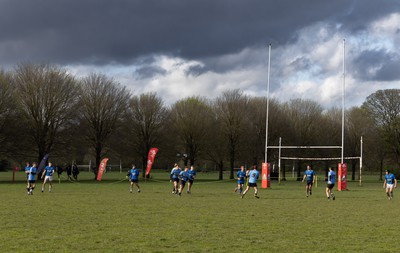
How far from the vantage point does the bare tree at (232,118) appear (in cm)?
6888

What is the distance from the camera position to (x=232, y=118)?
69750 mm

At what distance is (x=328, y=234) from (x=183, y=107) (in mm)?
57970

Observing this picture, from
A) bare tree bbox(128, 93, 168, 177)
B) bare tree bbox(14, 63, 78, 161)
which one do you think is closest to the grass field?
bare tree bbox(14, 63, 78, 161)

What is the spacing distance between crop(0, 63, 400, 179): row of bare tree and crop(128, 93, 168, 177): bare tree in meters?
0.13

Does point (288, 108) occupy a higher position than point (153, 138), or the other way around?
point (288, 108)

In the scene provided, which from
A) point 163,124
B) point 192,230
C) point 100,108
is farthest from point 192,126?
point 192,230

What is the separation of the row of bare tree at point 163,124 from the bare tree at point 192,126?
0.44 feet

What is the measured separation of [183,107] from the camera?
71125mm

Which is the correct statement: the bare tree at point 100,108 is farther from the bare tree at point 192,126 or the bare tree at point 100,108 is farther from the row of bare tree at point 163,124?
the bare tree at point 192,126

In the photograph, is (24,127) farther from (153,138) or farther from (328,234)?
(328,234)

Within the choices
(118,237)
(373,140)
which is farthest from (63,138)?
(118,237)

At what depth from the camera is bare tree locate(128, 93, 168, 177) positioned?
67.1 m

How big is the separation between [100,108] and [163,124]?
9098 millimetres

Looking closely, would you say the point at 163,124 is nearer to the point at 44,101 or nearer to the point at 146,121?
the point at 146,121
